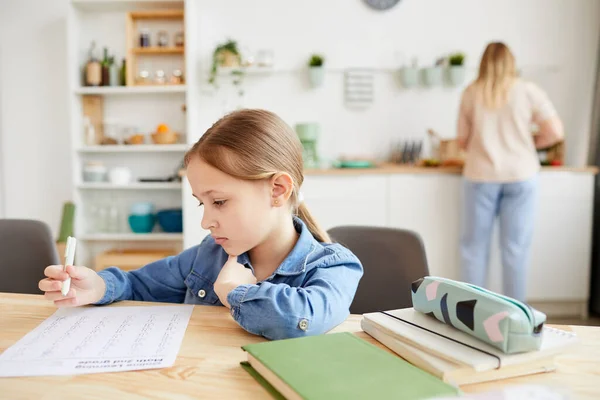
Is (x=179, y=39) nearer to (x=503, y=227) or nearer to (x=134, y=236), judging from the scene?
(x=134, y=236)

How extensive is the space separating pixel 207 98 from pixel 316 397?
3550 millimetres

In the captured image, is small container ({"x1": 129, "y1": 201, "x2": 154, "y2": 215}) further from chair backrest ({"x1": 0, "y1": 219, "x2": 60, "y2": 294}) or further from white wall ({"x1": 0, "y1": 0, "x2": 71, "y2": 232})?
chair backrest ({"x1": 0, "y1": 219, "x2": 60, "y2": 294})

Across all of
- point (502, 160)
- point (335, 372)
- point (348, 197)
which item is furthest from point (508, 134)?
point (335, 372)

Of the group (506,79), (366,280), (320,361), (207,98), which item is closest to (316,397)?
(320,361)

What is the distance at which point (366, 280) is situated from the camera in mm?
1558

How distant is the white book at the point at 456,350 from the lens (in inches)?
28.6

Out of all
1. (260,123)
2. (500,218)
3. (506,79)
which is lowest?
(500,218)

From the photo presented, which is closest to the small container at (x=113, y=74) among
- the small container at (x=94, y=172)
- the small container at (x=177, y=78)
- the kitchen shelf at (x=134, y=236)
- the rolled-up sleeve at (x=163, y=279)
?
the small container at (x=177, y=78)

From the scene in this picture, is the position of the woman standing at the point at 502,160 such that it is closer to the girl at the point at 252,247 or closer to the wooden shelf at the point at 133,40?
the wooden shelf at the point at 133,40

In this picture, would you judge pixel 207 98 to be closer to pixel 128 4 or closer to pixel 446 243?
pixel 128 4

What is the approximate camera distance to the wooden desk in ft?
2.35

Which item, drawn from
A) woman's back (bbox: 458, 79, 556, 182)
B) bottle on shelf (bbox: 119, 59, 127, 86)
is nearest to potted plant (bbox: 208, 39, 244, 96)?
bottle on shelf (bbox: 119, 59, 127, 86)

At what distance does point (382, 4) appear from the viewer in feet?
13.0

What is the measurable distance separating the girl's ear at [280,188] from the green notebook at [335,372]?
386mm
